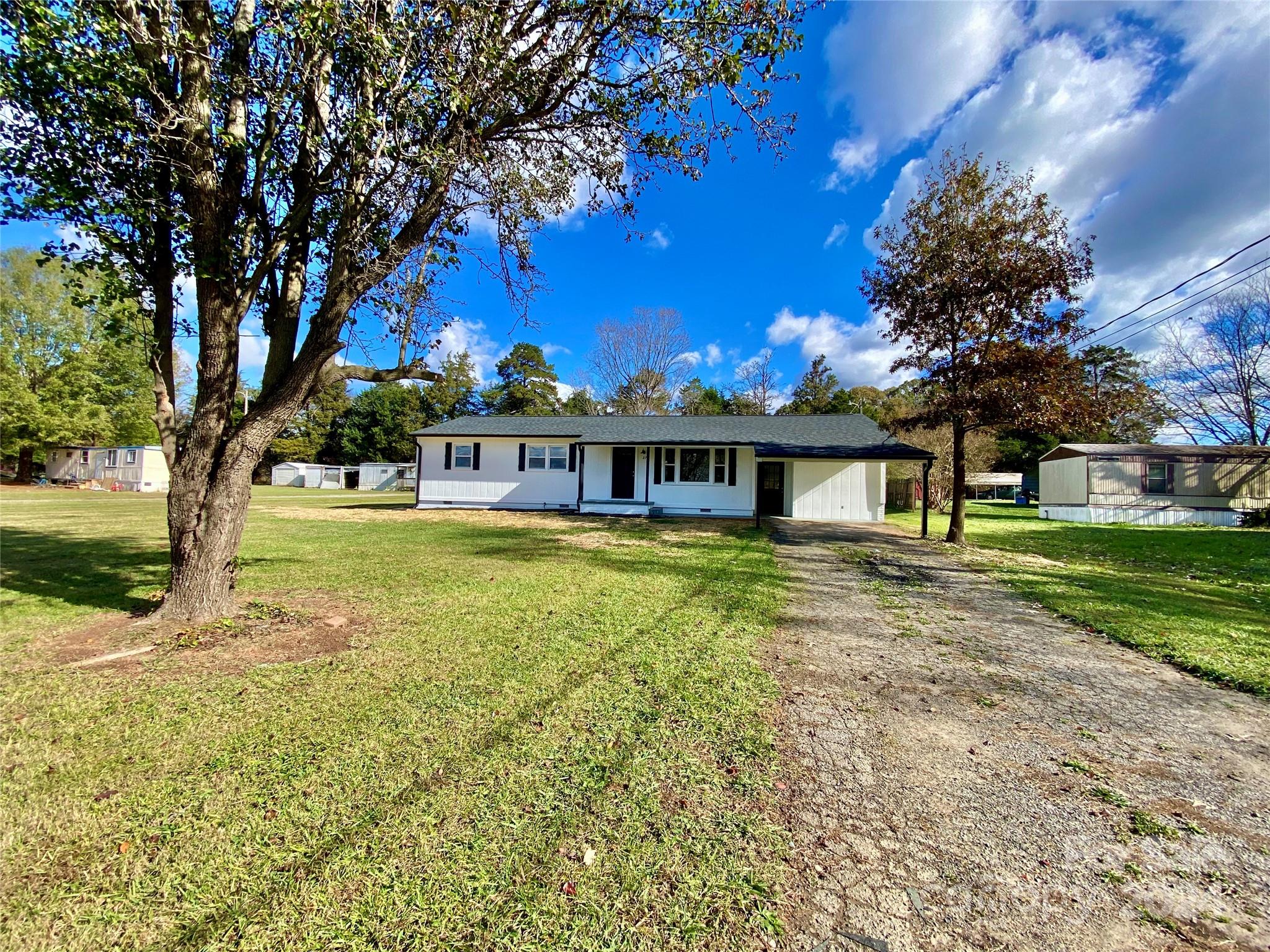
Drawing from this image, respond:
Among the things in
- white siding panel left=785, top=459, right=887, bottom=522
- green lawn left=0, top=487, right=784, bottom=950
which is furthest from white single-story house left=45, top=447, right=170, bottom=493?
white siding panel left=785, top=459, right=887, bottom=522

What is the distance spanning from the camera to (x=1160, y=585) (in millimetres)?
7551

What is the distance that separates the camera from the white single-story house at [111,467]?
30234 mm

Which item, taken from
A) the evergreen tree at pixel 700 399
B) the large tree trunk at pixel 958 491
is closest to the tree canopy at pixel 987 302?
the large tree trunk at pixel 958 491

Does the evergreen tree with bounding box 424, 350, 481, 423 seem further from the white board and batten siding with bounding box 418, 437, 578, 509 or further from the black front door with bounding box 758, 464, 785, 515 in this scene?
the black front door with bounding box 758, 464, 785, 515

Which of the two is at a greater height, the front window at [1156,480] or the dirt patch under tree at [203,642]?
the front window at [1156,480]

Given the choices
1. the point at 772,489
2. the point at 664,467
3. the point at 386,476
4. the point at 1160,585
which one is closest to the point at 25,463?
the point at 386,476

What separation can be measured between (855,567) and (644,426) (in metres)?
11.8

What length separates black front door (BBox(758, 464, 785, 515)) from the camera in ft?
59.5

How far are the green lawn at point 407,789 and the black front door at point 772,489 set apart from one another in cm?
1332

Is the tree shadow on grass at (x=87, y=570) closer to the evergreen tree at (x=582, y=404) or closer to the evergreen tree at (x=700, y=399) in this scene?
the evergreen tree at (x=582, y=404)

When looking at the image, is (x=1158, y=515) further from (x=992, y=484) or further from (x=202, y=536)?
(x=202, y=536)

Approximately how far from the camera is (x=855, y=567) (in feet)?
28.2

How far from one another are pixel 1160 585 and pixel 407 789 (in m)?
10.3

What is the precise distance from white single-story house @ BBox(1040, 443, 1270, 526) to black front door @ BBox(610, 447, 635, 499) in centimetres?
1830
